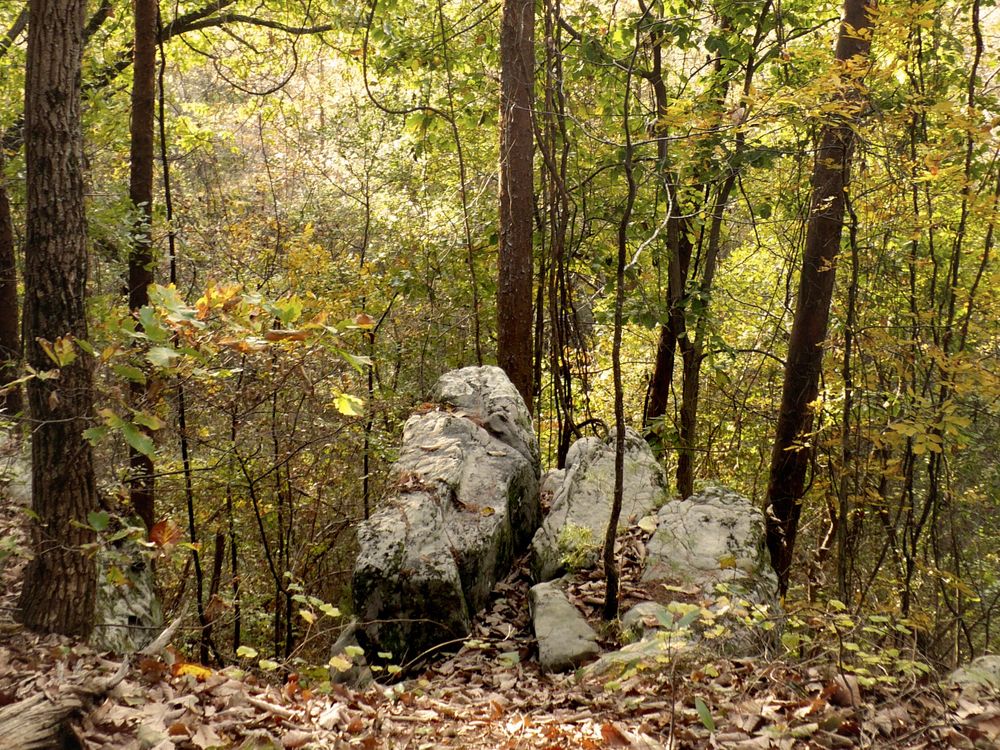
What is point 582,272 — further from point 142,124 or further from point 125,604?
point 125,604

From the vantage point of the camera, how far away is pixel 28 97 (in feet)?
12.1

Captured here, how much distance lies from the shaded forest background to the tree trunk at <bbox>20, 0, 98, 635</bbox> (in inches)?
12.2

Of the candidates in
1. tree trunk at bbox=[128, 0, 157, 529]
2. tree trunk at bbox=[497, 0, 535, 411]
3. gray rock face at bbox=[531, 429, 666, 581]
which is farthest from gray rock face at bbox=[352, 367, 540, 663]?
tree trunk at bbox=[128, 0, 157, 529]

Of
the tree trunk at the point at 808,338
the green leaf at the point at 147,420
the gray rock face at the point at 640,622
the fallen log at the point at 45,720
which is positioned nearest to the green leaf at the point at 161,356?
the green leaf at the point at 147,420

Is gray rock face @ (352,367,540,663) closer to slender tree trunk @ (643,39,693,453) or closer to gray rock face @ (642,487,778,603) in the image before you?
gray rock face @ (642,487,778,603)

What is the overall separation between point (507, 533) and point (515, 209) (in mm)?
3486

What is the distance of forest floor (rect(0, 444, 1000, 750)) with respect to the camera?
2896 mm

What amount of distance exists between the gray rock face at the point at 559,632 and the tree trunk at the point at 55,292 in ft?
9.05

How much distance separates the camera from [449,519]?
5.69 meters

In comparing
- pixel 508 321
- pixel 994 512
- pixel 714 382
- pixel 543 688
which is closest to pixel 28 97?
pixel 543 688

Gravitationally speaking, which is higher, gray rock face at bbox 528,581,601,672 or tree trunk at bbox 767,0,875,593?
tree trunk at bbox 767,0,875,593

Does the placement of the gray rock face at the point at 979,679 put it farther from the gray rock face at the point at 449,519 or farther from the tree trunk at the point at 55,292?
the tree trunk at the point at 55,292

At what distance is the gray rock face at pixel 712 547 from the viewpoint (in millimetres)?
5301

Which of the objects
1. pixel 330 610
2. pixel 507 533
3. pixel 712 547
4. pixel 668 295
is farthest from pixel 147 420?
pixel 668 295
